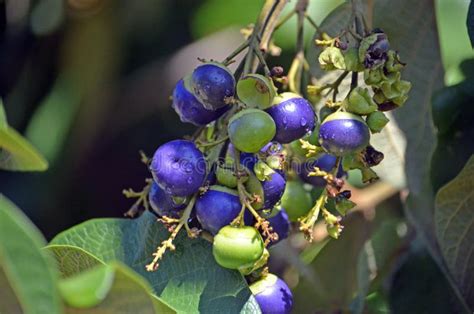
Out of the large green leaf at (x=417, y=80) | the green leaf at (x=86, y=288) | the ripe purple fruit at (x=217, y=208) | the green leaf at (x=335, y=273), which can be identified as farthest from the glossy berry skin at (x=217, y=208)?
the green leaf at (x=335, y=273)

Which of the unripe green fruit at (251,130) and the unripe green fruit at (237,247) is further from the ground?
the unripe green fruit at (251,130)

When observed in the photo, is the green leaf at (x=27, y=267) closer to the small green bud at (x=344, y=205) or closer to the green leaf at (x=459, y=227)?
the small green bud at (x=344, y=205)

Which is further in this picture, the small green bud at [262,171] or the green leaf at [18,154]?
the small green bud at [262,171]

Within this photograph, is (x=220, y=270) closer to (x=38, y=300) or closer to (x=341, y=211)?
(x=341, y=211)

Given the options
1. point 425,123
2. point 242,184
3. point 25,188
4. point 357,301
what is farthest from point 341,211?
point 25,188

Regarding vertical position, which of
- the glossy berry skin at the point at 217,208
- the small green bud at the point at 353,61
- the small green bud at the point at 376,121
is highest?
the small green bud at the point at 353,61
